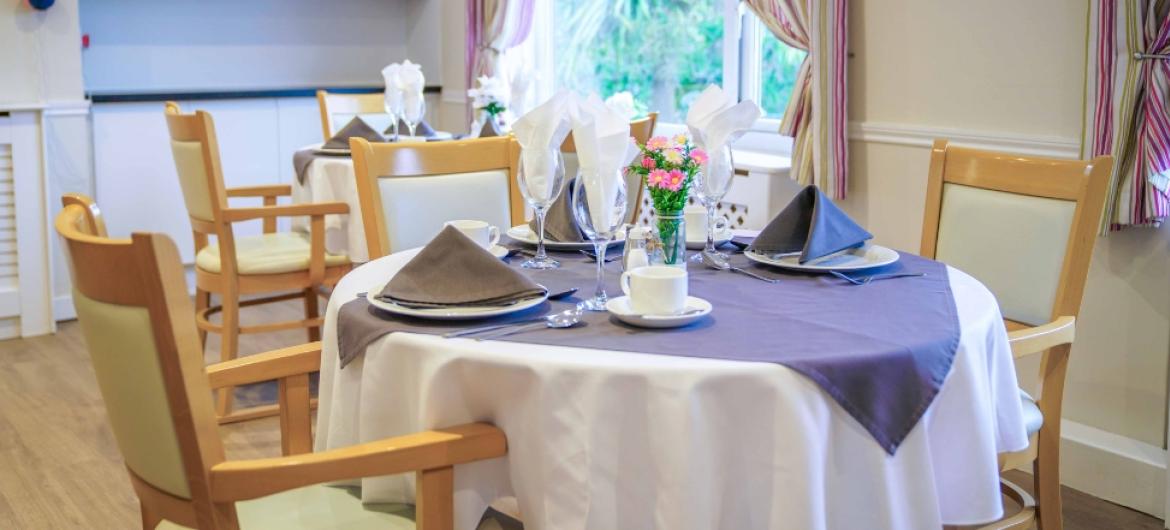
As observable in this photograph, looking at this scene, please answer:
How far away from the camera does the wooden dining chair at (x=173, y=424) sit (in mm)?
1309

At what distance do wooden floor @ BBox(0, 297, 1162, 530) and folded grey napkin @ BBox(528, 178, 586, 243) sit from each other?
1.28 meters

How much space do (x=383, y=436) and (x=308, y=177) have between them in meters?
2.17

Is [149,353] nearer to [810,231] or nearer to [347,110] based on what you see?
[810,231]

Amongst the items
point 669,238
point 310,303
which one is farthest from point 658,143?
point 310,303

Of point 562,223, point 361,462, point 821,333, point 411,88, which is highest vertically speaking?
point 411,88

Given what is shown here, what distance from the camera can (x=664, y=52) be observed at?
4.82m

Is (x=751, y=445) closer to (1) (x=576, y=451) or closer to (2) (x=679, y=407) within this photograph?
(2) (x=679, y=407)

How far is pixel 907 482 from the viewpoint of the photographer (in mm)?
1521

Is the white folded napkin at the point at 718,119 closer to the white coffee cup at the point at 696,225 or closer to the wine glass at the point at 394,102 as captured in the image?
the white coffee cup at the point at 696,225

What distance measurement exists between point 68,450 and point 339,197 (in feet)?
3.49

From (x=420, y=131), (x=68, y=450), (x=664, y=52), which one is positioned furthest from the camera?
(x=664, y=52)

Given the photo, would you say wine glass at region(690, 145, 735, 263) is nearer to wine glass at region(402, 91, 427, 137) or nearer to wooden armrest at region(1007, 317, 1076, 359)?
wooden armrest at region(1007, 317, 1076, 359)

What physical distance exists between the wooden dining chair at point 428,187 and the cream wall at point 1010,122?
1220 millimetres

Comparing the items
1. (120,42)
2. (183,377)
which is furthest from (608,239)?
(120,42)
